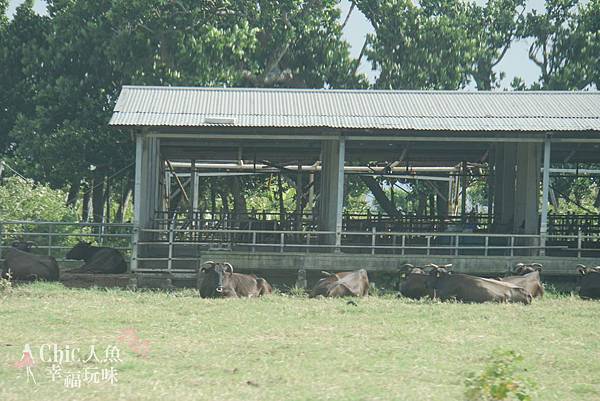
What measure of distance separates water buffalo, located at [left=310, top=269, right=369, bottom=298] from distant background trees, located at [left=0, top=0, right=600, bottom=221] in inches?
634

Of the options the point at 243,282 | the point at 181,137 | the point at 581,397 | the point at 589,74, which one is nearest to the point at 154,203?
the point at 181,137

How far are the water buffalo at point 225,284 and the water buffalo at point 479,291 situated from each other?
327 cm

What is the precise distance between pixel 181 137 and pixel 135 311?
6991 mm

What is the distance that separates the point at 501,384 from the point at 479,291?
370 inches

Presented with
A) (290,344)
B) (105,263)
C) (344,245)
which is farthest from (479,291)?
(105,263)

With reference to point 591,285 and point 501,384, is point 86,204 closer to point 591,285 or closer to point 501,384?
point 591,285

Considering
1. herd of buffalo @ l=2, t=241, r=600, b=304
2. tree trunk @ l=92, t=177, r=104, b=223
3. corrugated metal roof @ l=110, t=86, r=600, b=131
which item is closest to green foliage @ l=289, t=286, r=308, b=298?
herd of buffalo @ l=2, t=241, r=600, b=304

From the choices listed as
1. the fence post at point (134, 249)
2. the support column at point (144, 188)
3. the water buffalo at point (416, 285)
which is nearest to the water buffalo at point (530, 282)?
the water buffalo at point (416, 285)

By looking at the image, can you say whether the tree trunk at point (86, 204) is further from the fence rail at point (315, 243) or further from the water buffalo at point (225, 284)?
the water buffalo at point (225, 284)

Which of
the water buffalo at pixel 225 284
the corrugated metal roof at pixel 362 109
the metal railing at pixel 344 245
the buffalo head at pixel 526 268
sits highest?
the corrugated metal roof at pixel 362 109

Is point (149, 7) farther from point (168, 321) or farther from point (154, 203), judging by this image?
point (168, 321)

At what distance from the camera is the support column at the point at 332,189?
72.8 ft

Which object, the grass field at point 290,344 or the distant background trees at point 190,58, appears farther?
the distant background trees at point 190,58

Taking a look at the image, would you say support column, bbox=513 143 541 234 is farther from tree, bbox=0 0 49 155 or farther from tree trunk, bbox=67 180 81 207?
tree, bbox=0 0 49 155
